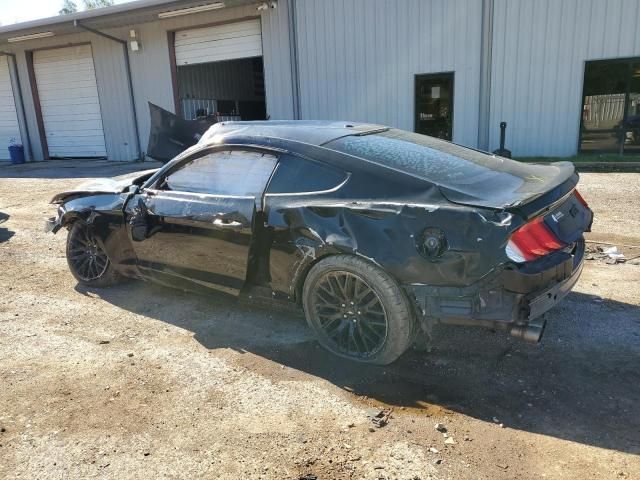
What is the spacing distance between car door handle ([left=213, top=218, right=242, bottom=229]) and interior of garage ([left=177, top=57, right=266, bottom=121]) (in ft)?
42.6

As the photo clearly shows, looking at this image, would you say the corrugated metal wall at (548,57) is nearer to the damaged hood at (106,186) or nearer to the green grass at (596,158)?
the green grass at (596,158)

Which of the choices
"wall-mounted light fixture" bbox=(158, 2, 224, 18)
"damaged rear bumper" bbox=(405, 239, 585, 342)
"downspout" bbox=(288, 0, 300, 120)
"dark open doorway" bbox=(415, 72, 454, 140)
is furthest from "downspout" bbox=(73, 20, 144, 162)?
"damaged rear bumper" bbox=(405, 239, 585, 342)

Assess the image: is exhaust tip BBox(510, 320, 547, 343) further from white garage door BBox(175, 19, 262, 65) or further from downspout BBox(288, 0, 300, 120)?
white garage door BBox(175, 19, 262, 65)

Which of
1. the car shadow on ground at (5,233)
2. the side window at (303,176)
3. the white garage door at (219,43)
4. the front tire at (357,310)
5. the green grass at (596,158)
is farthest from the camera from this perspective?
the white garage door at (219,43)

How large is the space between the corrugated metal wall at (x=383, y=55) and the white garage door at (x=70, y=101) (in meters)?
8.58

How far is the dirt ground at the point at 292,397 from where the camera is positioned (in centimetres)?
258

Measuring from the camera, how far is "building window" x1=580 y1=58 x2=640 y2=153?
1156cm

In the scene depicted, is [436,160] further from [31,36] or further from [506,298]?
[31,36]

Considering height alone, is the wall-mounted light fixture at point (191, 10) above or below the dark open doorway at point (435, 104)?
above

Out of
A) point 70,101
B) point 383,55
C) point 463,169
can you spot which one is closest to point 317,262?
point 463,169

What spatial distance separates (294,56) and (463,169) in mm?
11919

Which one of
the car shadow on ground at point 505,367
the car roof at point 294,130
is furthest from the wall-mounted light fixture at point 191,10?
the car shadow on ground at point 505,367

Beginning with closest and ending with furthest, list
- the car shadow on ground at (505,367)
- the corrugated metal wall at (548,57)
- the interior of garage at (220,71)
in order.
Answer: the car shadow on ground at (505,367)
the corrugated metal wall at (548,57)
the interior of garage at (220,71)

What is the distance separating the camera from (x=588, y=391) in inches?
121
